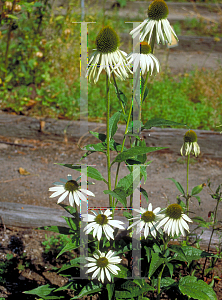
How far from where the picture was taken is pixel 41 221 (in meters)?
2.22

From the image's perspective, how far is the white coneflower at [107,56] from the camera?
113 cm

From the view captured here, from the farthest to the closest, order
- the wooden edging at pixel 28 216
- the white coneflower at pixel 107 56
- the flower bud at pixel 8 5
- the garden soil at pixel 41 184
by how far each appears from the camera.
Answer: the flower bud at pixel 8 5
the wooden edging at pixel 28 216
the garden soil at pixel 41 184
the white coneflower at pixel 107 56

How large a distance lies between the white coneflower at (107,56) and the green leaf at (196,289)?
0.97 metres

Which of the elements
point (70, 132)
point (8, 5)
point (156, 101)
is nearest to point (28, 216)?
point (70, 132)

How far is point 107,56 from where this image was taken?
115 centimetres

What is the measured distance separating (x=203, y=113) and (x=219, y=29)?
3.66 meters

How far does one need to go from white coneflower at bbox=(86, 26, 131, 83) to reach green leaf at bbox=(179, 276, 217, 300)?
97 cm

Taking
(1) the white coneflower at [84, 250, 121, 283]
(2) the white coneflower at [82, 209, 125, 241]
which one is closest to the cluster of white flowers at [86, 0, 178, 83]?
(2) the white coneflower at [82, 209, 125, 241]

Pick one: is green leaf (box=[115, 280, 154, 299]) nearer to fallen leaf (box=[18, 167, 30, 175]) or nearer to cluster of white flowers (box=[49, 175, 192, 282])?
cluster of white flowers (box=[49, 175, 192, 282])

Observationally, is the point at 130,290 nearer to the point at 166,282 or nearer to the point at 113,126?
the point at 166,282

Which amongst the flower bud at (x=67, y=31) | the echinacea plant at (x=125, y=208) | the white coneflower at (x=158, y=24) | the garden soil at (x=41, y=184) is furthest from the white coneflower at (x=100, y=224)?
the flower bud at (x=67, y=31)

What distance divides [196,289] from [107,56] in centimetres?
107

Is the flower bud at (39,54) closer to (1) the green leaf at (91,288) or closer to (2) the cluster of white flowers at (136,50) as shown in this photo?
(2) the cluster of white flowers at (136,50)

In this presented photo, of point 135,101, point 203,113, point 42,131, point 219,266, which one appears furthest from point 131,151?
point 203,113
